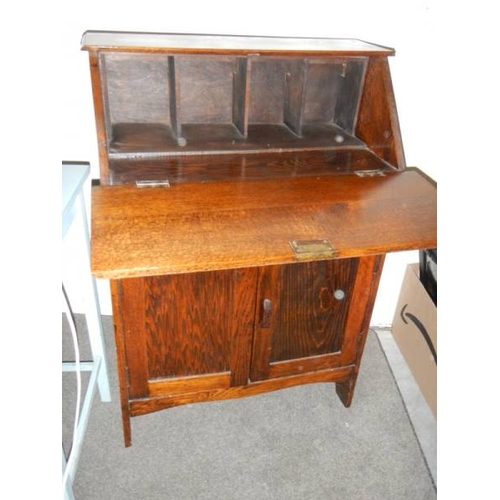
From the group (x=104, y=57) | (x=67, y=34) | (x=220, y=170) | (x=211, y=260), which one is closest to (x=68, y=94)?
(x=67, y=34)

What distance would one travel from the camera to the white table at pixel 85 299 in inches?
47.2

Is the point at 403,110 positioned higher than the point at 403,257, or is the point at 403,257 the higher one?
the point at 403,110

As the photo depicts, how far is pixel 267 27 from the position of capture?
157 cm

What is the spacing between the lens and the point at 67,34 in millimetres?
1515

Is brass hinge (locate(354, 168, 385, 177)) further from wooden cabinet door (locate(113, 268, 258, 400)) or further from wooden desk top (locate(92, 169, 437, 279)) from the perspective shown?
wooden cabinet door (locate(113, 268, 258, 400))

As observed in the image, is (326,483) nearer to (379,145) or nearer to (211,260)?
(211,260)

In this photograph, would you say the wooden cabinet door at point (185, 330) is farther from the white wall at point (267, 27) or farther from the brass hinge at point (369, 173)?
the white wall at point (267, 27)

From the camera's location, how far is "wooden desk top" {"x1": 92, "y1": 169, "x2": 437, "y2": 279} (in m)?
0.99

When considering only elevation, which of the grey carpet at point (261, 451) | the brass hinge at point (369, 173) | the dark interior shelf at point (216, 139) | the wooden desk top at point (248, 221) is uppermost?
the dark interior shelf at point (216, 139)

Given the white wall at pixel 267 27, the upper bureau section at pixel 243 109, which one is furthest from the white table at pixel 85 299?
the white wall at pixel 267 27

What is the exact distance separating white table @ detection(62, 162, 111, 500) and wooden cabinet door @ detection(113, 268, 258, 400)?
0.58 ft

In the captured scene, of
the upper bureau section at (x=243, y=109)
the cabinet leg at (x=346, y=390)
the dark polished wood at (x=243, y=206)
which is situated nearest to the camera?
the dark polished wood at (x=243, y=206)

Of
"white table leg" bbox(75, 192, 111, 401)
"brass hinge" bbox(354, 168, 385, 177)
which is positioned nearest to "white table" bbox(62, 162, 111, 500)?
"white table leg" bbox(75, 192, 111, 401)
